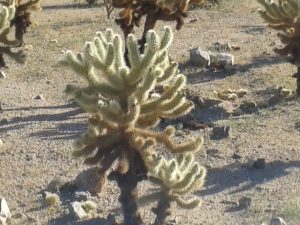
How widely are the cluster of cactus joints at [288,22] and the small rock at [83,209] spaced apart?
16.8 ft

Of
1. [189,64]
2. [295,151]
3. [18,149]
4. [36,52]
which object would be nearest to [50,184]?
[18,149]

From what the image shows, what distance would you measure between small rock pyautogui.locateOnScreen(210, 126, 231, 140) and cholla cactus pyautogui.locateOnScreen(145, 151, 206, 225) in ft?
9.61

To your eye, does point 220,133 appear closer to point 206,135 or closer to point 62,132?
point 206,135

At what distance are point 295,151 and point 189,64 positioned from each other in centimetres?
505

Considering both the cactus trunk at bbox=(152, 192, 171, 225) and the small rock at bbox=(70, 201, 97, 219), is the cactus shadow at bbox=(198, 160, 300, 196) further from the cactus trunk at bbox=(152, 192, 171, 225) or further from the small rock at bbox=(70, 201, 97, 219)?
the small rock at bbox=(70, 201, 97, 219)

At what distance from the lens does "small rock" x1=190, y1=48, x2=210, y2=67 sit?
47.6ft

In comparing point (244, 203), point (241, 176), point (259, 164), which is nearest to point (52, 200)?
point (244, 203)

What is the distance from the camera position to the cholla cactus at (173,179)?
737 cm

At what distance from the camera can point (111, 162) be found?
726cm

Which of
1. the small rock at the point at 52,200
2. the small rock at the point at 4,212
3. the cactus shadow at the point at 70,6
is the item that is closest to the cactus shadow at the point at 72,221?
the small rock at the point at 52,200

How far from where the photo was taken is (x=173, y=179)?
24.4 ft

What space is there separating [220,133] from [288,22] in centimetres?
255

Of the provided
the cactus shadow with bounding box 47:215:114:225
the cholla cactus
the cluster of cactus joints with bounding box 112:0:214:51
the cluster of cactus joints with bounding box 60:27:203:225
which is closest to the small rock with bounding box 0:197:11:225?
the cactus shadow with bounding box 47:215:114:225

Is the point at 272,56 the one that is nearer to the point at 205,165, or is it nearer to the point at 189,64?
the point at 189,64
